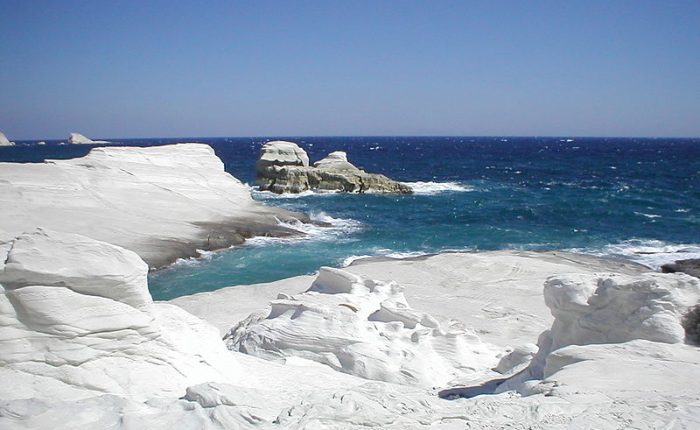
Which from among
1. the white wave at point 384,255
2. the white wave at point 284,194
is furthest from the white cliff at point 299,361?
the white wave at point 284,194

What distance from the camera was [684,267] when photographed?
23359 millimetres

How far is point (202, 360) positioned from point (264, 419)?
274 centimetres

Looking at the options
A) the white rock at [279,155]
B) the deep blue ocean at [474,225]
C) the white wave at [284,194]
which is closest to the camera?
the deep blue ocean at [474,225]

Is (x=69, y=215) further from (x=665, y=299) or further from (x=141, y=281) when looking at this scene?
(x=665, y=299)

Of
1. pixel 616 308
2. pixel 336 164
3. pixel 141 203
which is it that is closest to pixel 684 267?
pixel 616 308

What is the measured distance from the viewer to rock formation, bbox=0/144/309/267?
2455 centimetres

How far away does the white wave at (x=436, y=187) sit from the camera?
2076 inches

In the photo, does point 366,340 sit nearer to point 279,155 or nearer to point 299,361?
point 299,361

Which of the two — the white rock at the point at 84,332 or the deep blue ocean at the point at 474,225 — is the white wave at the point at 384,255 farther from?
the white rock at the point at 84,332

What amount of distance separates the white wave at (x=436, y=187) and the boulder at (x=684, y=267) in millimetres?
28875

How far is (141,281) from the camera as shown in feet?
26.5

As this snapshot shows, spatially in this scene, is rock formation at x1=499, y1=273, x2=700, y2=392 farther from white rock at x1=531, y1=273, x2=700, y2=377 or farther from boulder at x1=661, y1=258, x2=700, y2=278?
boulder at x1=661, y1=258, x2=700, y2=278

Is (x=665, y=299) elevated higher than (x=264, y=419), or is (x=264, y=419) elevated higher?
(x=665, y=299)

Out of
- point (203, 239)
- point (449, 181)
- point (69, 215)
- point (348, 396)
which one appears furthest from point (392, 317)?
point (449, 181)
